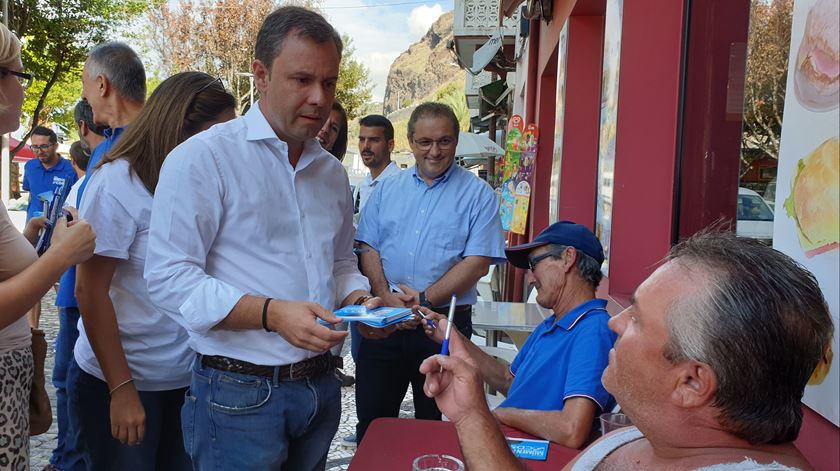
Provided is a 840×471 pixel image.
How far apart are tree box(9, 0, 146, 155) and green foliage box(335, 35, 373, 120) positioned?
16.3m

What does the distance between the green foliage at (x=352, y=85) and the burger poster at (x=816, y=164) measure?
33415 mm

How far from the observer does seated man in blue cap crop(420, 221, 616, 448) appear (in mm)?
2197

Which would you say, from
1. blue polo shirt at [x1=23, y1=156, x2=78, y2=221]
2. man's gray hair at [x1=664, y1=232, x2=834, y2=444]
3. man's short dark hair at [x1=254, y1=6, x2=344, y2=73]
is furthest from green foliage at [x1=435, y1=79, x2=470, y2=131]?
man's gray hair at [x1=664, y1=232, x2=834, y2=444]

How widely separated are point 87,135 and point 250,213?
2.35m

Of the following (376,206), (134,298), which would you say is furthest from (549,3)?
(134,298)

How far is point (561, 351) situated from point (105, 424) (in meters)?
1.60

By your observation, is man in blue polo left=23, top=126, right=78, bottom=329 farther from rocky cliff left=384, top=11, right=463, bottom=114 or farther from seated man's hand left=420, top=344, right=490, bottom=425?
rocky cliff left=384, top=11, right=463, bottom=114

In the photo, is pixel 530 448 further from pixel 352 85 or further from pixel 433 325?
pixel 352 85

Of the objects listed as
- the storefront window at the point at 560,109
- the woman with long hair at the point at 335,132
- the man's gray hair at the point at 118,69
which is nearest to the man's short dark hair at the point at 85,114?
the man's gray hair at the point at 118,69

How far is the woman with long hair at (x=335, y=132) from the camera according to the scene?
15.7 feet

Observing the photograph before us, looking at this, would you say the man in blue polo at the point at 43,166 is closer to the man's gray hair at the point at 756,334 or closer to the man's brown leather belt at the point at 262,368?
the man's brown leather belt at the point at 262,368

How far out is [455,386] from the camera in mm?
1521

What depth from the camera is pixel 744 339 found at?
1199mm

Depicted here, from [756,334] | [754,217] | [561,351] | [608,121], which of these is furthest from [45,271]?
[608,121]
